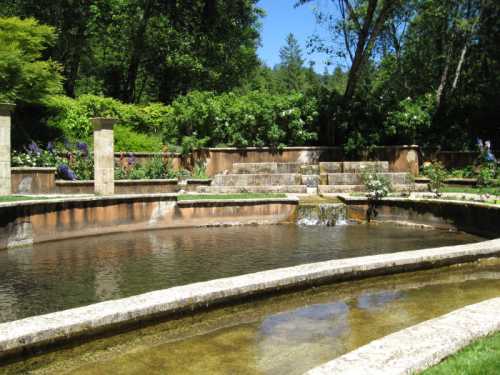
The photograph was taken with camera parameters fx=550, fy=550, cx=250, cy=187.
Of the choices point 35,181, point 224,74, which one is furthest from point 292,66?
point 35,181

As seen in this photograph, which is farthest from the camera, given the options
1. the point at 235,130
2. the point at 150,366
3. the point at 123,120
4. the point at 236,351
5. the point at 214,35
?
the point at 214,35

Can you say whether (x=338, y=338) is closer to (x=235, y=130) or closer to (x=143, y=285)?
(x=143, y=285)

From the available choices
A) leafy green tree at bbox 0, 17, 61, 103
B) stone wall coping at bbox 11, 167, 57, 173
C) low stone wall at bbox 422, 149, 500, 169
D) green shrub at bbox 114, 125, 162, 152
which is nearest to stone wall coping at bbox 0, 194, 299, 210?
stone wall coping at bbox 11, 167, 57, 173

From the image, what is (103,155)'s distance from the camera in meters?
13.4

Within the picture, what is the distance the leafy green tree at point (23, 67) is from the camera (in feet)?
58.7

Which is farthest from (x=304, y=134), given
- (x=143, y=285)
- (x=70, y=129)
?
(x=143, y=285)

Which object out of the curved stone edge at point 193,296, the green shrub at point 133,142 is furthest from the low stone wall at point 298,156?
the curved stone edge at point 193,296

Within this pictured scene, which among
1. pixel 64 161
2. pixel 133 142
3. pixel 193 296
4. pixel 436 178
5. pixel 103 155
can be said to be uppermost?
pixel 133 142

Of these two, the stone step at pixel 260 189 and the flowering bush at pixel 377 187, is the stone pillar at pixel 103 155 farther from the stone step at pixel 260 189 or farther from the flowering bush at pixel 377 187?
the flowering bush at pixel 377 187

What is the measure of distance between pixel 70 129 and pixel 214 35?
1513cm

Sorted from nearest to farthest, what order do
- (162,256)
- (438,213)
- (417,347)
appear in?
(417,347) < (162,256) < (438,213)

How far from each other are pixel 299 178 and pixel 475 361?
42.7ft

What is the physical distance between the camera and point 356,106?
19.7m

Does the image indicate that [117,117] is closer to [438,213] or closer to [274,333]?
[438,213]
